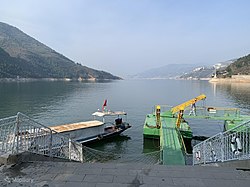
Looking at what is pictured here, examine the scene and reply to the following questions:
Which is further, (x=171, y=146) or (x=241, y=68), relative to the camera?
(x=241, y=68)

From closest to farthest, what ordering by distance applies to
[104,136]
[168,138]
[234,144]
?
[234,144], [168,138], [104,136]

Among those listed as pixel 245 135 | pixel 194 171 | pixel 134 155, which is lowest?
pixel 134 155

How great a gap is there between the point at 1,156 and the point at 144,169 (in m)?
3.95

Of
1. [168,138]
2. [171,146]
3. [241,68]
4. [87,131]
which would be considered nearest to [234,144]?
[171,146]

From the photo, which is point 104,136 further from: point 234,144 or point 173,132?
point 234,144

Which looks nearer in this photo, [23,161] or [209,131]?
[23,161]

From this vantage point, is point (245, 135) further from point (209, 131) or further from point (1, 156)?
point (209, 131)

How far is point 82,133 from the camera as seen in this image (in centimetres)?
1994

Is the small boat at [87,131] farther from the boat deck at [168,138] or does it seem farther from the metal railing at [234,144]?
the metal railing at [234,144]

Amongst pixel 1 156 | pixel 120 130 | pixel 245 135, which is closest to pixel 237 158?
pixel 245 135

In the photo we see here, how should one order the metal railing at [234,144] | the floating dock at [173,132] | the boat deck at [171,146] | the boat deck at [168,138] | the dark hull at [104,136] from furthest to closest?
the dark hull at [104,136] < the floating dock at [173,132] < the boat deck at [168,138] < the boat deck at [171,146] < the metal railing at [234,144]

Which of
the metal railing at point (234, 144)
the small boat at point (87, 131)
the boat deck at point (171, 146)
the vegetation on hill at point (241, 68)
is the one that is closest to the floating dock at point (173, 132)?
the boat deck at point (171, 146)

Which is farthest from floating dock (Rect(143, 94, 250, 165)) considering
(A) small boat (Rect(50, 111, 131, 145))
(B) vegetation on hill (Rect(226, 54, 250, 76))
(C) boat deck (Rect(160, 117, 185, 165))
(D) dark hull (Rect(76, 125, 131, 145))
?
(B) vegetation on hill (Rect(226, 54, 250, 76))

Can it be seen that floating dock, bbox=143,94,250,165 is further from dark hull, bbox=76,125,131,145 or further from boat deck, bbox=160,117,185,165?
dark hull, bbox=76,125,131,145
